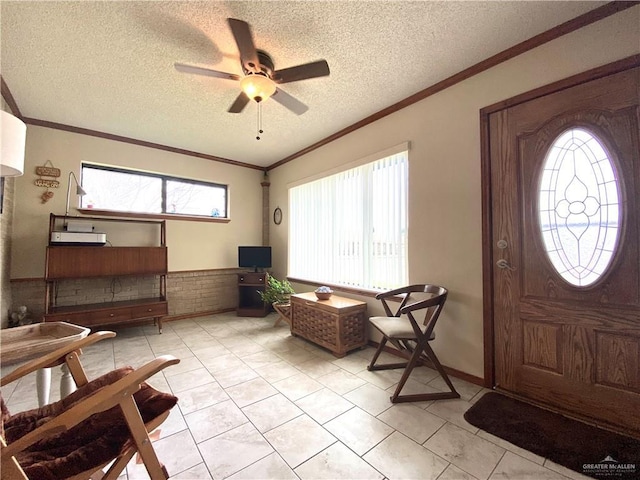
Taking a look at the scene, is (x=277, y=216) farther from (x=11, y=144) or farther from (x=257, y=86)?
(x=11, y=144)

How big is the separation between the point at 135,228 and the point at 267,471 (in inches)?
146

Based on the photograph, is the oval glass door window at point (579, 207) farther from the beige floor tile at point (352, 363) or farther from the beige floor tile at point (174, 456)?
the beige floor tile at point (174, 456)

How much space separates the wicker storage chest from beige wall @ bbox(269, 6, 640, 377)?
2.44 ft

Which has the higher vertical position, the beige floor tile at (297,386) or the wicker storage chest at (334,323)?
the wicker storage chest at (334,323)

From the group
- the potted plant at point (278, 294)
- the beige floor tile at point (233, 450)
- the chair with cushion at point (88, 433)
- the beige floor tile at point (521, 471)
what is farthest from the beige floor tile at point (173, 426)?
the potted plant at point (278, 294)

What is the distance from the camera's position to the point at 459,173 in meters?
2.30

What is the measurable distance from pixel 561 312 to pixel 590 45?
1.79m

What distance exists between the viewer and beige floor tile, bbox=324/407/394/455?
1509mm

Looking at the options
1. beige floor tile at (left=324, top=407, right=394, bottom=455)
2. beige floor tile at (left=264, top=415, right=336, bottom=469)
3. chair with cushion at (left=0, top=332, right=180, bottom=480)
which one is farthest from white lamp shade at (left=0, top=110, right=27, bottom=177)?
beige floor tile at (left=324, top=407, right=394, bottom=455)

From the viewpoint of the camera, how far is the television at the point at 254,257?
4461mm

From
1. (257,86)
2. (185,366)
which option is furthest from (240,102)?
(185,366)

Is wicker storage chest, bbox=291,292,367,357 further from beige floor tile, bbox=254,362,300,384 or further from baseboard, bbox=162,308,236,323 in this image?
baseboard, bbox=162,308,236,323

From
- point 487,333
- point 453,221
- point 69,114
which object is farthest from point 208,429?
point 69,114

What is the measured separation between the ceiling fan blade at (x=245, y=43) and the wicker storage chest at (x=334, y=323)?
2291mm
